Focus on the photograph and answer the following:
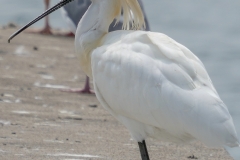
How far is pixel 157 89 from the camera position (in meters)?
7.31

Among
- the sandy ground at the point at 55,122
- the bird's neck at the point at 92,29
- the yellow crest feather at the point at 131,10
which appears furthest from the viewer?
the sandy ground at the point at 55,122

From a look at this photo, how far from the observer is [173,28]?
2806 cm

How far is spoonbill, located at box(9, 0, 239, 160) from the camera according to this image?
6992 mm

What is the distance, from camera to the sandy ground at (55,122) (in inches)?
340

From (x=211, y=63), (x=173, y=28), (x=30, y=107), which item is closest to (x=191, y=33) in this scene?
(x=173, y=28)

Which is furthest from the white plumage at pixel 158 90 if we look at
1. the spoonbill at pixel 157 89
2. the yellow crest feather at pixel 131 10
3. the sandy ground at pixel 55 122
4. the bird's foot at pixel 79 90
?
the bird's foot at pixel 79 90

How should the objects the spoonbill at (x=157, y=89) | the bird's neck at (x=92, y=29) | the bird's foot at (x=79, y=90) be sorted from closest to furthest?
the spoonbill at (x=157, y=89) → the bird's neck at (x=92, y=29) → the bird's foot at (x=79, y=90)

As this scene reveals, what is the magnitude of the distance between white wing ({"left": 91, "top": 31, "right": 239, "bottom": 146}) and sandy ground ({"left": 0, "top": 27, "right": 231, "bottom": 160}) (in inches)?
41.7

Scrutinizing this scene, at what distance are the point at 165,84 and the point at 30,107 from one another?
360cm

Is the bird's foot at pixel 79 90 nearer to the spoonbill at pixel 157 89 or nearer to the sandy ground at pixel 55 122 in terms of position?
the sandy ground at pixel 55 122

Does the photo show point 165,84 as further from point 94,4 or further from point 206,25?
point 206,25

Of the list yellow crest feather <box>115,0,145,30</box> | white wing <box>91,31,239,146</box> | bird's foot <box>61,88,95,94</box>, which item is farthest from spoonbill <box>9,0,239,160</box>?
bird's foot <box>61,88,95,94</box>

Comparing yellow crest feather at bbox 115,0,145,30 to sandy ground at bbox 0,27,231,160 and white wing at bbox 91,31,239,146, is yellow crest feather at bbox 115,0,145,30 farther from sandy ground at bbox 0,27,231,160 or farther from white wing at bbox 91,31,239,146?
sandy ground at bbox 0,27,231,160

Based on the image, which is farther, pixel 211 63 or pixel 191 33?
pixel 191 33
